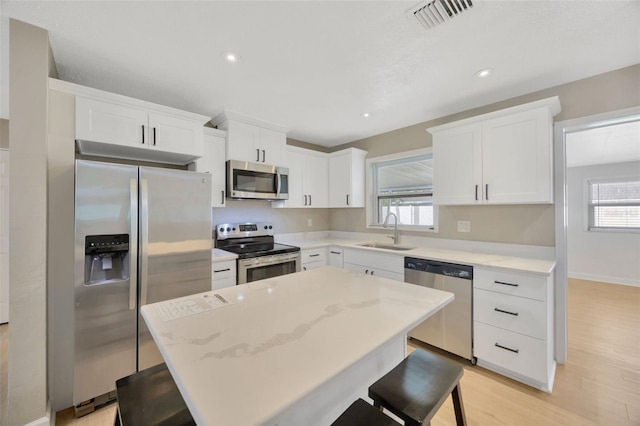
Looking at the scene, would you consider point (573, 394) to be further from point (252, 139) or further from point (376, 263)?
point (252, 139)

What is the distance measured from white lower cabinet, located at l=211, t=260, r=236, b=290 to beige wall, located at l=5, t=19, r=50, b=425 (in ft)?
3.64

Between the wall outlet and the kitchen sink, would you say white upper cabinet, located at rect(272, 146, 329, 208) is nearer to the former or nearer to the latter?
the kitchen sink

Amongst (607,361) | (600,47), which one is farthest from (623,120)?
(607,361)

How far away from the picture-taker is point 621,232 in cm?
473

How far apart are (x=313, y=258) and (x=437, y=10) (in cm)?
271

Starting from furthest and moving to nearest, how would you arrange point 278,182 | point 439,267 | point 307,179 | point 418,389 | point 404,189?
point 307,179
point 404,189
point 278,182
point 439,267
point 418,389

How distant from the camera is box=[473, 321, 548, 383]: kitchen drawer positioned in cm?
198

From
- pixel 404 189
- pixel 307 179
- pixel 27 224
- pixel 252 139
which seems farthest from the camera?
pixel 307 179

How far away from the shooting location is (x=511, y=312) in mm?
2100

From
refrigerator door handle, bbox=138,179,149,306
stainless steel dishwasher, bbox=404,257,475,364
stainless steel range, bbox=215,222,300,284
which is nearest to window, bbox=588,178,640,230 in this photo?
stainless steel dishwasher, bbox=404,257,475,364

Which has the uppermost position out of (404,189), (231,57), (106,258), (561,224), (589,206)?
(231,57)

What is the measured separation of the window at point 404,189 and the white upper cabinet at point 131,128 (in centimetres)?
247

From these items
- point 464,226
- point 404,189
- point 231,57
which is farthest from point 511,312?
point 231,57

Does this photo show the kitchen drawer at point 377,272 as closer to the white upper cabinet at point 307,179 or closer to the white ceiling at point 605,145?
the white upper cabinet at point 307,179
